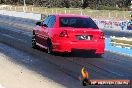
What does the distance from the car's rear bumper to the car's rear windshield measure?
751mm

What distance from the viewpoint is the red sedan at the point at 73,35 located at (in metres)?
15.8

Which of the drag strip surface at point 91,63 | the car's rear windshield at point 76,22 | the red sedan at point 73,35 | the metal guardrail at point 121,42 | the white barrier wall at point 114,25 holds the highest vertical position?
the car's rear windshield at point 76,22

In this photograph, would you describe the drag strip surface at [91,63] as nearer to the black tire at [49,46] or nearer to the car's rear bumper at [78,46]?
the black tire at [49,46]

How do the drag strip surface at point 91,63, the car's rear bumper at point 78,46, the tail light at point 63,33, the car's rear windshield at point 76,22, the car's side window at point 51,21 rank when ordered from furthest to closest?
the car's side window at point 51,21 < the car's rear windshield at point 76,22 < the tail light at point 63,33 < the car's rear bumper at point 78,46 < the drag strip surface at point 91,63

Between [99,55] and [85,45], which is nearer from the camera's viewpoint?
[85,45]

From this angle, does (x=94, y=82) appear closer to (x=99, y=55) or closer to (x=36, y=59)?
(x=36, y=59)

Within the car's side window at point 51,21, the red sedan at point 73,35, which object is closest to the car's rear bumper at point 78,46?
the red sedan at point 73,35

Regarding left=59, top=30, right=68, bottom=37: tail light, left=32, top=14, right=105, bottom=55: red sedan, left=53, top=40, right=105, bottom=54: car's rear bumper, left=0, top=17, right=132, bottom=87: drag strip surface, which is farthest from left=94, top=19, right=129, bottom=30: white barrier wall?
left=59, top=30, right=68, bottom=37: tail light

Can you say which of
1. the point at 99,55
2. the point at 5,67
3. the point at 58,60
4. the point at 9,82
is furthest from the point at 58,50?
the point at 9,82

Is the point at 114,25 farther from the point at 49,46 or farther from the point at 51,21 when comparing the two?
the point at 49,46

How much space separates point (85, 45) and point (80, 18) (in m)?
1.41

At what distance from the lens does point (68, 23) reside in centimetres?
1636

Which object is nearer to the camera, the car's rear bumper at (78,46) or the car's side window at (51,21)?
the car's rear bumper at (78,46)

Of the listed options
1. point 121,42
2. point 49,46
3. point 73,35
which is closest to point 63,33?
point 73,35
